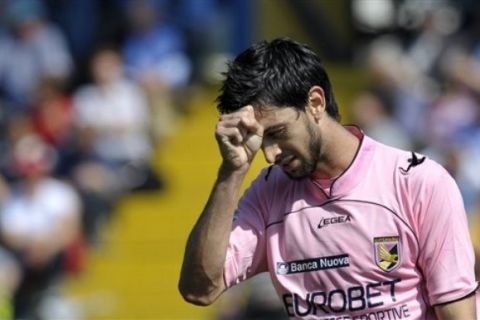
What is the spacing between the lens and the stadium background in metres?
12.5

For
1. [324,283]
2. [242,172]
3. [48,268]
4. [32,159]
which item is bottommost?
[48,268]

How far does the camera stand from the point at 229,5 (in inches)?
567

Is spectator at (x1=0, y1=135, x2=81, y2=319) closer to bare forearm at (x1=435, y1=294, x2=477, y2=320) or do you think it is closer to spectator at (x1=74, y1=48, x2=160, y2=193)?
spectator at (x1=74, y1=48, x2=160, y2=193)

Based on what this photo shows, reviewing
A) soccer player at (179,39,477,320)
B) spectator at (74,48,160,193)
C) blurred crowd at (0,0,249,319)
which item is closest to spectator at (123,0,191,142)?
blurred crowd at (0,0,249,319)

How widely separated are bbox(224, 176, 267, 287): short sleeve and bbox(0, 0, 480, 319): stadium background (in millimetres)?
6498

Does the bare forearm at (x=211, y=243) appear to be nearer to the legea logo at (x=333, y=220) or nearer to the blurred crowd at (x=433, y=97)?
the legea logo at (x=333, y=220)

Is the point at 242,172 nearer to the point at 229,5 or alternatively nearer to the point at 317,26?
the point at 229,5

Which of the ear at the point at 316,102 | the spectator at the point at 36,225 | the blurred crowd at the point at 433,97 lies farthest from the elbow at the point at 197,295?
the spectator at the point at 36,225

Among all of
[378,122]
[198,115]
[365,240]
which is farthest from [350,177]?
[198,115]

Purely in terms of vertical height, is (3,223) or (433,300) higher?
(433,300)

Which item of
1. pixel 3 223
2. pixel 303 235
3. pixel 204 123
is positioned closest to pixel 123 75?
pixel 204 123

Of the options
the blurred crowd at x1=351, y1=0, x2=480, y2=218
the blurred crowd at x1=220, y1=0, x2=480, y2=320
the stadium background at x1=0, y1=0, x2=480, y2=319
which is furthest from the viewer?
the stadium background at x1=0, y1=0, x2=480, y2=319

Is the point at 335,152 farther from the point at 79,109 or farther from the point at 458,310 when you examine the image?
the point at 79,109

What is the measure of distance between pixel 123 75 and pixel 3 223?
1871 mm
